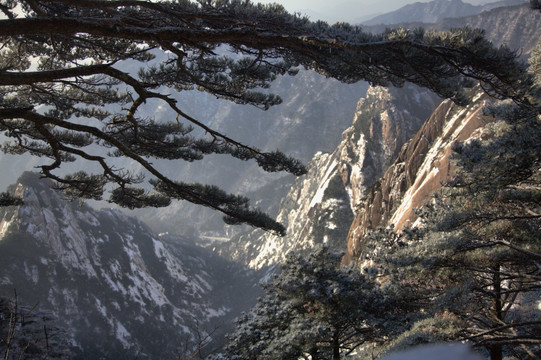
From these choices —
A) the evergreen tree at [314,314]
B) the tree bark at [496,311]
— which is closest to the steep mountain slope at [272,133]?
the evergreen tree at [314,314]

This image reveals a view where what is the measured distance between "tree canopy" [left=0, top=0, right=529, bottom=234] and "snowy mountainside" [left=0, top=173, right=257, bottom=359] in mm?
23421

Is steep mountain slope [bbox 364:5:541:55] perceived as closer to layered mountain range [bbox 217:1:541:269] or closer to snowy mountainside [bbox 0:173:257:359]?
layered mountain range [bbox 217:1:541:269]

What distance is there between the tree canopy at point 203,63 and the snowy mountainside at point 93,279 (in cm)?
2342

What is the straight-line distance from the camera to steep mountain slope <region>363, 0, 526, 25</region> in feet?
507

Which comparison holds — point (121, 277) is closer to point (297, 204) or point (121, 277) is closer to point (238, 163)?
point (297, 204)

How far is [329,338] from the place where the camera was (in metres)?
9.59

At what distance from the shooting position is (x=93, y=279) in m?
49.1

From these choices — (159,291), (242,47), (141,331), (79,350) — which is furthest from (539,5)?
(159,291)

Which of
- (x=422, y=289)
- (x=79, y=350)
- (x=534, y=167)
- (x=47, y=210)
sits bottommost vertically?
(x=79, y=350)

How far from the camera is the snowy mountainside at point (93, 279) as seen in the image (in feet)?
133

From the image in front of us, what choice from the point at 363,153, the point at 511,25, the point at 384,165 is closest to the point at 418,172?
the point at 384,165

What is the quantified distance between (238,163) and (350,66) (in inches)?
6920

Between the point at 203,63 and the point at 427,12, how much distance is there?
627 feet

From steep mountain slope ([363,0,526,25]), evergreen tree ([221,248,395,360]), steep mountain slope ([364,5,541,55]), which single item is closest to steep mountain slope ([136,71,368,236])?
steep mountain slope ([363,0,526,25])
